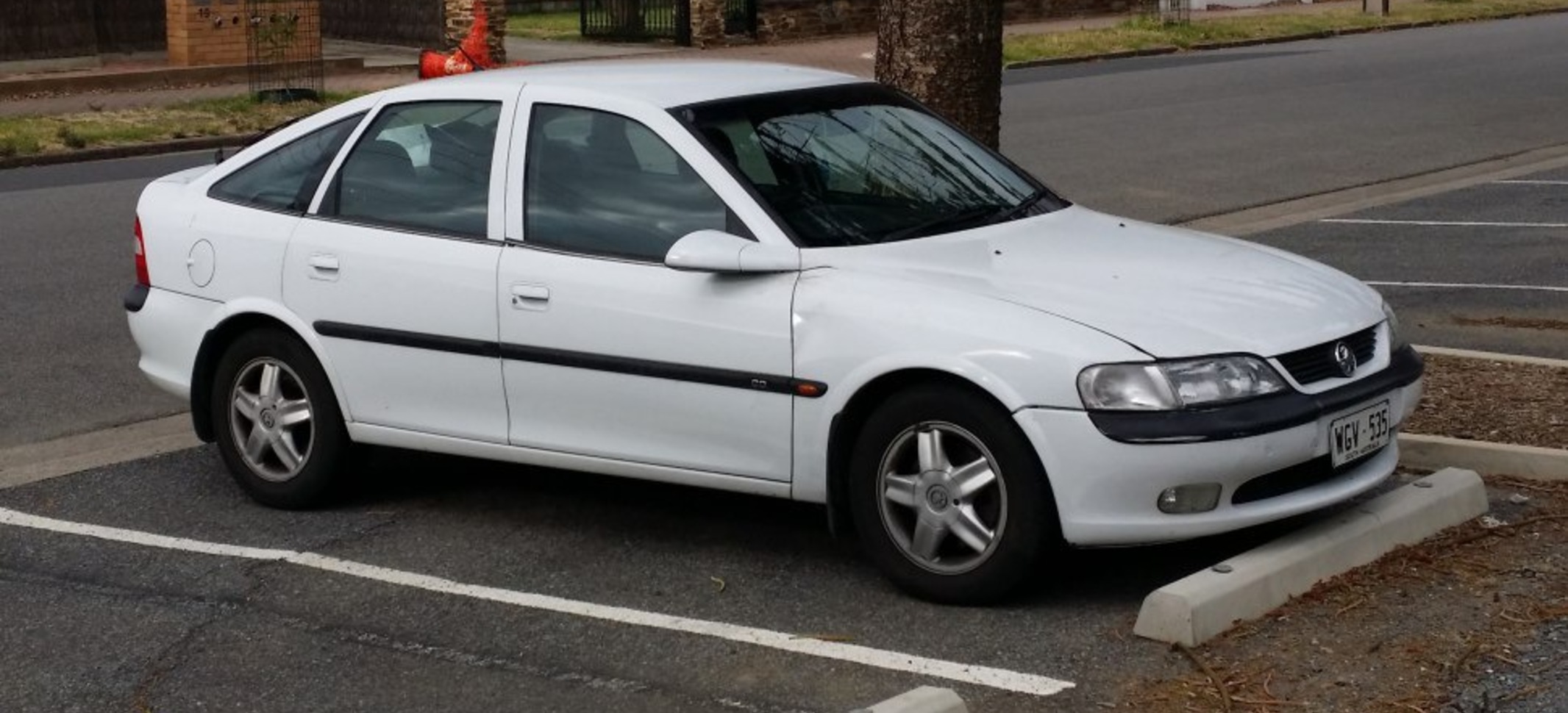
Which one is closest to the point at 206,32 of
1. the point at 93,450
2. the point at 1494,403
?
the point at 93,450

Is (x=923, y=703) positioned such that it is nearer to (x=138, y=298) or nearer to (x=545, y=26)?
(x=138, y=298)

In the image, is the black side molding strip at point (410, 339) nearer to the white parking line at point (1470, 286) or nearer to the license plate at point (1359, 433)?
the license plate at point (1359, 433)

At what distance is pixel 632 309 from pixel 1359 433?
2032 millimetres

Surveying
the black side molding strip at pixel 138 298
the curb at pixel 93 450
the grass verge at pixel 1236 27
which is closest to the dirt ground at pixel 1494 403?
the black side molding strip at pixel 138 298

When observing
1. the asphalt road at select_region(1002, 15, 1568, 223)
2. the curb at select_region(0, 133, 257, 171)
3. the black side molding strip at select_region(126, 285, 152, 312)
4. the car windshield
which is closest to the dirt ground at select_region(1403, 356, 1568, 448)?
the car windshield

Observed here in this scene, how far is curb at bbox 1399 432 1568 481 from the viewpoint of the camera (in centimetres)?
715

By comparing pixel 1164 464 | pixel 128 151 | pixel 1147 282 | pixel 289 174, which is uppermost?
pixel 289 174

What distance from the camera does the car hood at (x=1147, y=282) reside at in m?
5.94

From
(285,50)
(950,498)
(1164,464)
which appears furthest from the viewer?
(285,50)

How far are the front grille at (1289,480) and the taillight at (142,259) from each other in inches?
150

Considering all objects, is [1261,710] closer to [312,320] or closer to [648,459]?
[648,459]

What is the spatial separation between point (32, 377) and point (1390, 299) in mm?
6295

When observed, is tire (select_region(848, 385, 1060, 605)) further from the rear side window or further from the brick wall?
the brick wall

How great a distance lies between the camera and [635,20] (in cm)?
3456
